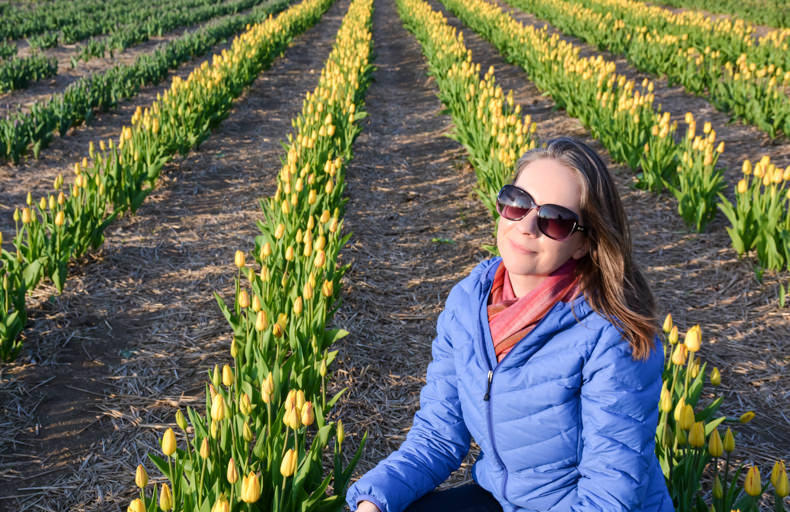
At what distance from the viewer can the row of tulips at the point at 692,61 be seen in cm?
708

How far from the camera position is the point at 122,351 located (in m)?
3.47

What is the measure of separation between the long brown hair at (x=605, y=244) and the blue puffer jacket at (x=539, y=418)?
6 cm

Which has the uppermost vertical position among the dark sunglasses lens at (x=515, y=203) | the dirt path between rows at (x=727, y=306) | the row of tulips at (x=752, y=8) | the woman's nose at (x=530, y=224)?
the row of tulips at (x=752, y=8)

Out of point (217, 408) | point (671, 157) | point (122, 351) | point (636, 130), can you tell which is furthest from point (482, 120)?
point (217, 408)

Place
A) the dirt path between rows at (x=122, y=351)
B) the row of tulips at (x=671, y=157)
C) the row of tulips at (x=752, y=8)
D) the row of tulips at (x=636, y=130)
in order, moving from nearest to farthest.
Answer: the dirt path between rows at (x=122, y=351)
the row of tulips at (x=671, y=157)
the row of tulips at (x=636, y=130)
the row of tulips at (x=752, y=8)

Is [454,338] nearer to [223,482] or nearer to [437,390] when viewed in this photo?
[437,390]

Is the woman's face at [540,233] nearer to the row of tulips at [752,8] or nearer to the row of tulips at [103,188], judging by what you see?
the row of tulips at [103,188]

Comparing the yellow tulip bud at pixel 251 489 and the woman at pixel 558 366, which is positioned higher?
the woman at pixel 558 366

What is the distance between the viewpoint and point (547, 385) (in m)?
1.63

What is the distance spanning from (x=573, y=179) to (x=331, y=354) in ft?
4.88

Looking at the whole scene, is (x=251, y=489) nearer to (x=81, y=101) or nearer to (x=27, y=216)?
(x=27, y=216)

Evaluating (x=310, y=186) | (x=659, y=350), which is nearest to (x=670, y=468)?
(x=659, y=350)

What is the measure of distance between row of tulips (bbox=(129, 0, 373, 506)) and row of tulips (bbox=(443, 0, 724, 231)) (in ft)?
8.98

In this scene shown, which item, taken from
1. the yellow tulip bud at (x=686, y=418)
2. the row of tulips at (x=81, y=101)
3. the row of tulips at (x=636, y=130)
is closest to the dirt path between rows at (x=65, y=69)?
the row of tulips at (x=81, y=101)
